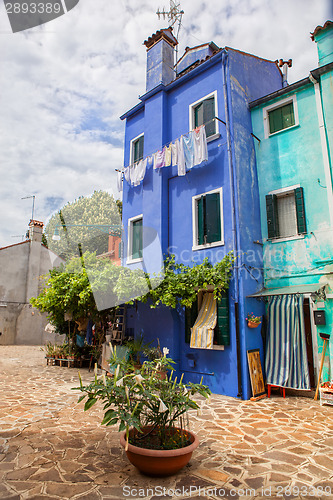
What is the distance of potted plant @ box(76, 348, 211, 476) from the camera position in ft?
12.2

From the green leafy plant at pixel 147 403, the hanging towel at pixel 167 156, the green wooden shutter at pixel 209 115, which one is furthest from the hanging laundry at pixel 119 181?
the green leafy plant at pixel 147 403

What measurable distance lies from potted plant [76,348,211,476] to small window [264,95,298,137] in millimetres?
8614

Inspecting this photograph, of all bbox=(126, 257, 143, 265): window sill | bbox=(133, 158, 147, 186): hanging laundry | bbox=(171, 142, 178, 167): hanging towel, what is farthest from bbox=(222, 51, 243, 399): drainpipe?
bbox=(126, 257, 143, 265): window sill

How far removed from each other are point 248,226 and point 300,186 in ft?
5.91

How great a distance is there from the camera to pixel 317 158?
9039mm

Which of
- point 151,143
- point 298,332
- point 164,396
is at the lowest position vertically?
point 164,396

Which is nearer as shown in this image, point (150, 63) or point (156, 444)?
point (156, 444)

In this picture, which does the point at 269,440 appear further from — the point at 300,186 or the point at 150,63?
the point at 150,63

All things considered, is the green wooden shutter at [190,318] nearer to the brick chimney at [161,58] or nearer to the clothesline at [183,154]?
the clothesline at [183,154]

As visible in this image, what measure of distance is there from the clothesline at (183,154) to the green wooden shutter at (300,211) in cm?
287

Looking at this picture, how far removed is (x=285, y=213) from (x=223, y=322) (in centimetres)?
371

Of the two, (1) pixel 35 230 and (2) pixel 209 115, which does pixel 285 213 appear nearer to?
(2) pixel 209 115

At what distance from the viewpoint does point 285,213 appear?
31.7 feet

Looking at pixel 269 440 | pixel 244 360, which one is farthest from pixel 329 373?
pixel 269 440
